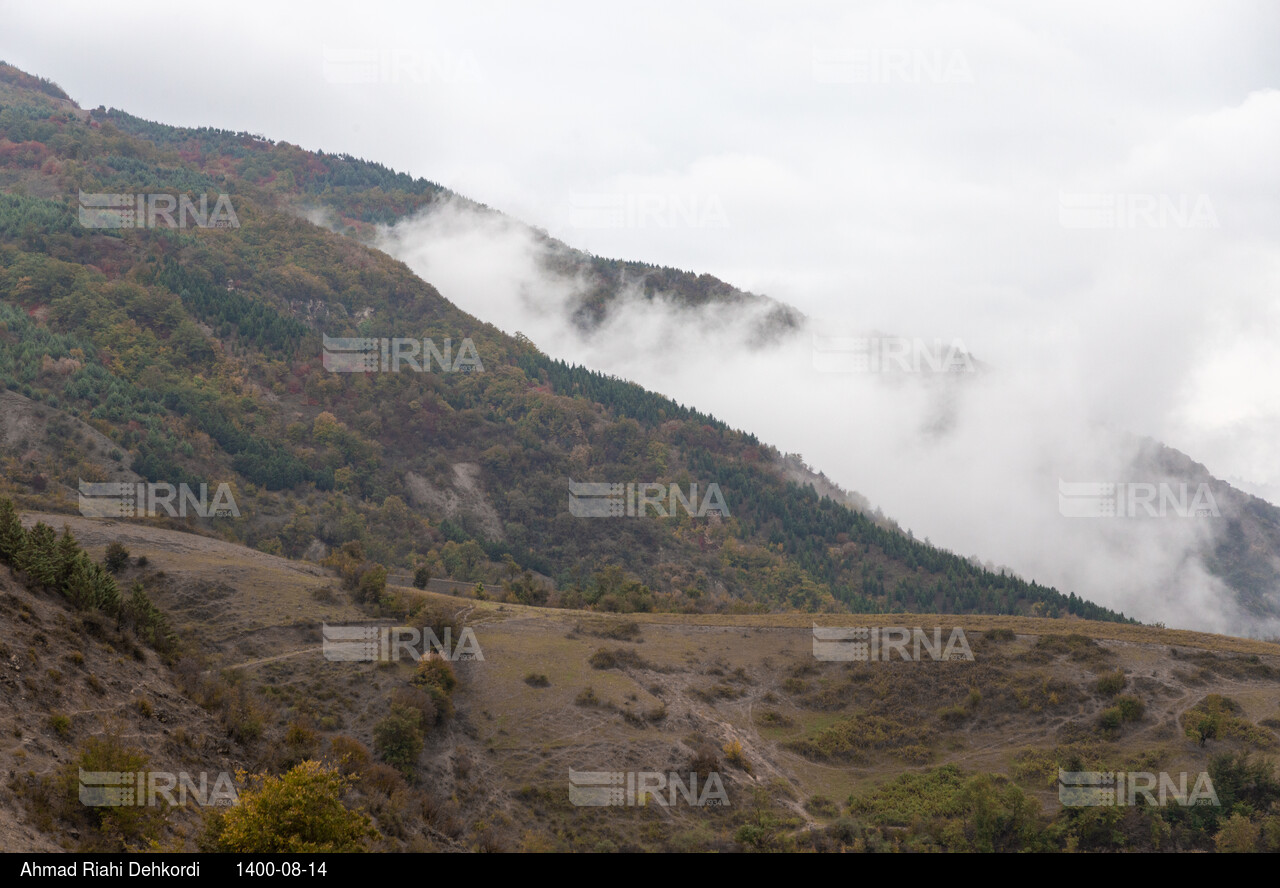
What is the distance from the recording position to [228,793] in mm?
30750

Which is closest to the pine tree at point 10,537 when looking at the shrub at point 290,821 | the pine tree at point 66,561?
the pine tree at point 66,561

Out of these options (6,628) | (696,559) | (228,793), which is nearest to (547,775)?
(228,793)

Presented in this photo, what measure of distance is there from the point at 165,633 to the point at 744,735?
33.7m

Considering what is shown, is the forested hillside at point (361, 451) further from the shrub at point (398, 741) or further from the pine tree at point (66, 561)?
the pine tree at point (66, 561)

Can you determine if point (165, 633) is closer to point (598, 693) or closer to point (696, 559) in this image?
point (598, 693)

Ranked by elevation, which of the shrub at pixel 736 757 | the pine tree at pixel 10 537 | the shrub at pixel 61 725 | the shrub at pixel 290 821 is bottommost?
the shrub at pixel 736 757

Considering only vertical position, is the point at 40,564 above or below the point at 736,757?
above

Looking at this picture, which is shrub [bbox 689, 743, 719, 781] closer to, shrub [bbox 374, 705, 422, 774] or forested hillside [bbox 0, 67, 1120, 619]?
shrub [bbox 374, 705, 422, 774]

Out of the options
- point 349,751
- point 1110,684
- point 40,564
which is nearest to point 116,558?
point 40,564

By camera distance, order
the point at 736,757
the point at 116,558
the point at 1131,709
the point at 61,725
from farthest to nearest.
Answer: the point at 116,558 → the point at 1131,709 → the point at 736,757 → the point at 61,725

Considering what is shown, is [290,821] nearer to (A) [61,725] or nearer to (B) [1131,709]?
(A) [61,725]
